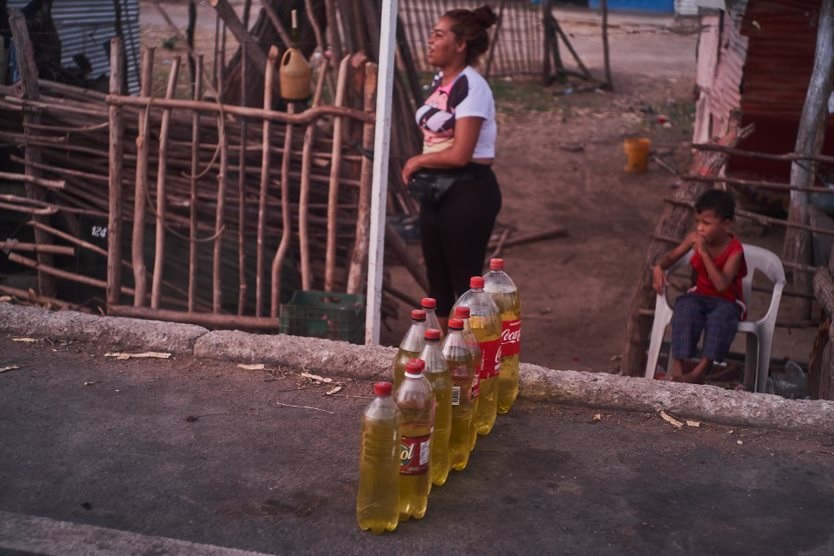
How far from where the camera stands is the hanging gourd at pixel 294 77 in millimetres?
7016

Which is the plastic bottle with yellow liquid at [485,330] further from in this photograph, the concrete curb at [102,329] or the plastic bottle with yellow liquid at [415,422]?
the concrete curb at [102,329]

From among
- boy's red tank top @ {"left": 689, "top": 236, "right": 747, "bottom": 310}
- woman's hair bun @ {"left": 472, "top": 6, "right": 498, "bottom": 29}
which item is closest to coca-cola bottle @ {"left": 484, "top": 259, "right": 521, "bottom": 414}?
woman's hair bun @ {"left": 472, "top": 6, "right": 498, "bottom": 29}

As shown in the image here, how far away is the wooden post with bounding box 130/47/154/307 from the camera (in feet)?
20.8

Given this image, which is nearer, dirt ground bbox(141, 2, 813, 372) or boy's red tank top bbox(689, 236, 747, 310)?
boy's red tank top bbox(689, 236, 747, 310)

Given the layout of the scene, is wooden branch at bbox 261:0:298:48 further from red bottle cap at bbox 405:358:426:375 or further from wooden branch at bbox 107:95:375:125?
red bottle cap at bbox 405:358:426:375

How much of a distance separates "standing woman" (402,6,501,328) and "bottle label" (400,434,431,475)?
2.03 metres

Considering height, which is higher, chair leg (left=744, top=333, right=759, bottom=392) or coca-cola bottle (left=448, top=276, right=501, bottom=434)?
coca-cola bottle (left=448, top=276, right=501, bottom=434)

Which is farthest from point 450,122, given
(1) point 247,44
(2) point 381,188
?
(1) point 247,44

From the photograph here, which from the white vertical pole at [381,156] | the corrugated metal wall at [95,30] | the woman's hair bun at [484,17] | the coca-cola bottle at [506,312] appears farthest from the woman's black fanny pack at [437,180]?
the corrugated metal wall at [95,30]

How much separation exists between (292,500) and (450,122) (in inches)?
86.1

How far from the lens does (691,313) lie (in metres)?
5.66

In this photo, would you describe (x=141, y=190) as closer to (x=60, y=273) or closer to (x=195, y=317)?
(x=195, y=317)

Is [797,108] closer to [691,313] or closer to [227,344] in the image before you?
[691,313]

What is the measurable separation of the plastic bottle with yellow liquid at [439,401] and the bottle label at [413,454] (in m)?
0.11
